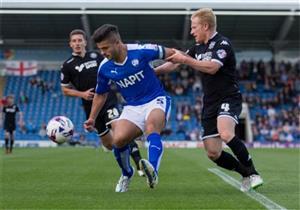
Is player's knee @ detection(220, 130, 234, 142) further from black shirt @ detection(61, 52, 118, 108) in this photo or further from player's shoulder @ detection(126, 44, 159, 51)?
black shirt @ detection(61, 52, 118, 108)

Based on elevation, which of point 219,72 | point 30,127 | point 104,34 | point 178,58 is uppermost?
point 104,34

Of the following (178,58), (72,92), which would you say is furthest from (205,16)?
(72,92)

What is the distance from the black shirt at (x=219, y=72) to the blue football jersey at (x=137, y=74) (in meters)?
0.72

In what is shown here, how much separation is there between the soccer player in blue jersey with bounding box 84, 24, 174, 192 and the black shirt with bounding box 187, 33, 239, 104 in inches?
26.3

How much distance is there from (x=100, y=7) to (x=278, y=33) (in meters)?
13.8

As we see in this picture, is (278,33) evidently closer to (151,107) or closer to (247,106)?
(247,106)

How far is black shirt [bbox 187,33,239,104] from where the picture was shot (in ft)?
27.3

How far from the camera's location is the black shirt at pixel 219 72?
8336 millimetres

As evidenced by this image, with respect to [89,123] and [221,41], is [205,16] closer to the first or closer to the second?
[221,41]

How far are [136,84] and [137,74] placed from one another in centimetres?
14

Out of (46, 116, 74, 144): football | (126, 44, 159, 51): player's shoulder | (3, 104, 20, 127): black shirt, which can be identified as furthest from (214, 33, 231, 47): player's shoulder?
(3, 104, 20, 127): black shirt

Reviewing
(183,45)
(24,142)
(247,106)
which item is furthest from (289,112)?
(24,142)

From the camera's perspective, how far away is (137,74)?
7.99 m

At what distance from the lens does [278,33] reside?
45562 millimetres
